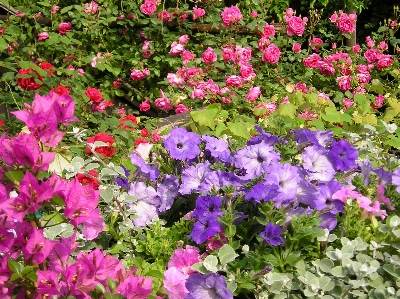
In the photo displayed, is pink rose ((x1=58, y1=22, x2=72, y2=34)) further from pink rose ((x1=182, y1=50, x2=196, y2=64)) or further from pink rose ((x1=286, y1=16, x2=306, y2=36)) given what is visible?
pink rose ((x1=286, y1=16, x2=306, y2=36))

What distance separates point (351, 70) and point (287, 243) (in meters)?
3.18

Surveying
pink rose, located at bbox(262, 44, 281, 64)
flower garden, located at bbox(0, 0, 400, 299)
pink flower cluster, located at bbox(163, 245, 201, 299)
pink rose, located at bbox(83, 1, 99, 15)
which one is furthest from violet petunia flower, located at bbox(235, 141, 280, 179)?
pink rose, located at bbox(83, 1, 99, 15)

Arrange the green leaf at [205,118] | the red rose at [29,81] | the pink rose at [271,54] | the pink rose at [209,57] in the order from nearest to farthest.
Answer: the green leaf at [205,118]
the red rose at [29,81]
the pink rose at [209,57]
the pink rose at [271,54]

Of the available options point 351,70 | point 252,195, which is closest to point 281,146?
point 252,195

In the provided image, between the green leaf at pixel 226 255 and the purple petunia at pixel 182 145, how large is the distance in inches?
18.7

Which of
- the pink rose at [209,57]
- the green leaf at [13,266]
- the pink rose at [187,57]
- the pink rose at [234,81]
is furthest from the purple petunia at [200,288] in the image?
the pink rose at [187,57]

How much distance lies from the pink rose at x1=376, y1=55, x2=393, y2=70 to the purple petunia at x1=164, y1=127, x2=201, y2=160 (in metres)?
2.94

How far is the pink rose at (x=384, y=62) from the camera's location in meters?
4.37

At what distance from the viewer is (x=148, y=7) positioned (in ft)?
15.5

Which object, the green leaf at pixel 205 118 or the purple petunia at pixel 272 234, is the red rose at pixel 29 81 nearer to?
the green leaf at pixel 205 118

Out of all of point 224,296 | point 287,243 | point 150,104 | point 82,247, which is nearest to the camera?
point 224,296

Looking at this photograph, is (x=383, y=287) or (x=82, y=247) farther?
(x=82, y=247)

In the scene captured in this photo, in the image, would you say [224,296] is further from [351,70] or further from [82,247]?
[351,70]

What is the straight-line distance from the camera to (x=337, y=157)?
5.63 feet
